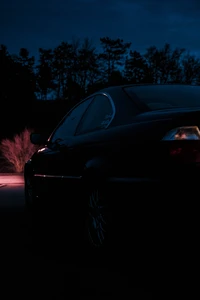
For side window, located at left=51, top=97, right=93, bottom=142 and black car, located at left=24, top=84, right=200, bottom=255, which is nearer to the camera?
black car, located at left=24, top=84, right=200, bottom=255

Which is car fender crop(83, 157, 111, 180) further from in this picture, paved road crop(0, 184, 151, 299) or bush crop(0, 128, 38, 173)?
bush crop(0, 128, 38, 173)

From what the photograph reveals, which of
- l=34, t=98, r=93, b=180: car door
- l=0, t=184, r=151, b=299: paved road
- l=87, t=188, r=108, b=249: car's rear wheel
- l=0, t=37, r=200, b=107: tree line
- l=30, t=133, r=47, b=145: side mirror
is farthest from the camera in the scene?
l=0, t=37, r=200, b=107: tree line

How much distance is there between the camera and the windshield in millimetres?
5293

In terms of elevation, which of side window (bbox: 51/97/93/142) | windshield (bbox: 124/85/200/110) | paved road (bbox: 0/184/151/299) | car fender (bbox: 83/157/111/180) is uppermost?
windshield (bbox: 124/85/200/110)

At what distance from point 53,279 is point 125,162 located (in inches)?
44.2

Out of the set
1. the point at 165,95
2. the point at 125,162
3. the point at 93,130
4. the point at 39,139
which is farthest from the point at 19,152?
the point at 125,162

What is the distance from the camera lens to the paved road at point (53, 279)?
14.2ft

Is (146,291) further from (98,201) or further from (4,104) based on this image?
(4,104)

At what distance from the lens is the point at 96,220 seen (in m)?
5.59

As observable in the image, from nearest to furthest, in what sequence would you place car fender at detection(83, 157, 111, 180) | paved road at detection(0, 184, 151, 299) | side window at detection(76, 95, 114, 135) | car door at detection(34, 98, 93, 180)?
paved road at detection(0, 184, 151, 299) < car fender at detection(83, 157, 111, 180) < side window at detection(76, 95, 114, 135) < car door at detection(34, 98, 93, 180)

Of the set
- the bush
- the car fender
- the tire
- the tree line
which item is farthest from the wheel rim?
the tree line

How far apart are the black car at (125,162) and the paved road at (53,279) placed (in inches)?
13.4

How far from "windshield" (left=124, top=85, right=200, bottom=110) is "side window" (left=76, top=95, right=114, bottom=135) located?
11.4 inches

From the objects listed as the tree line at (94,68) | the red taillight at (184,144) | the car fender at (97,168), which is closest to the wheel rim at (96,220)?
the car fender at (97,168)
